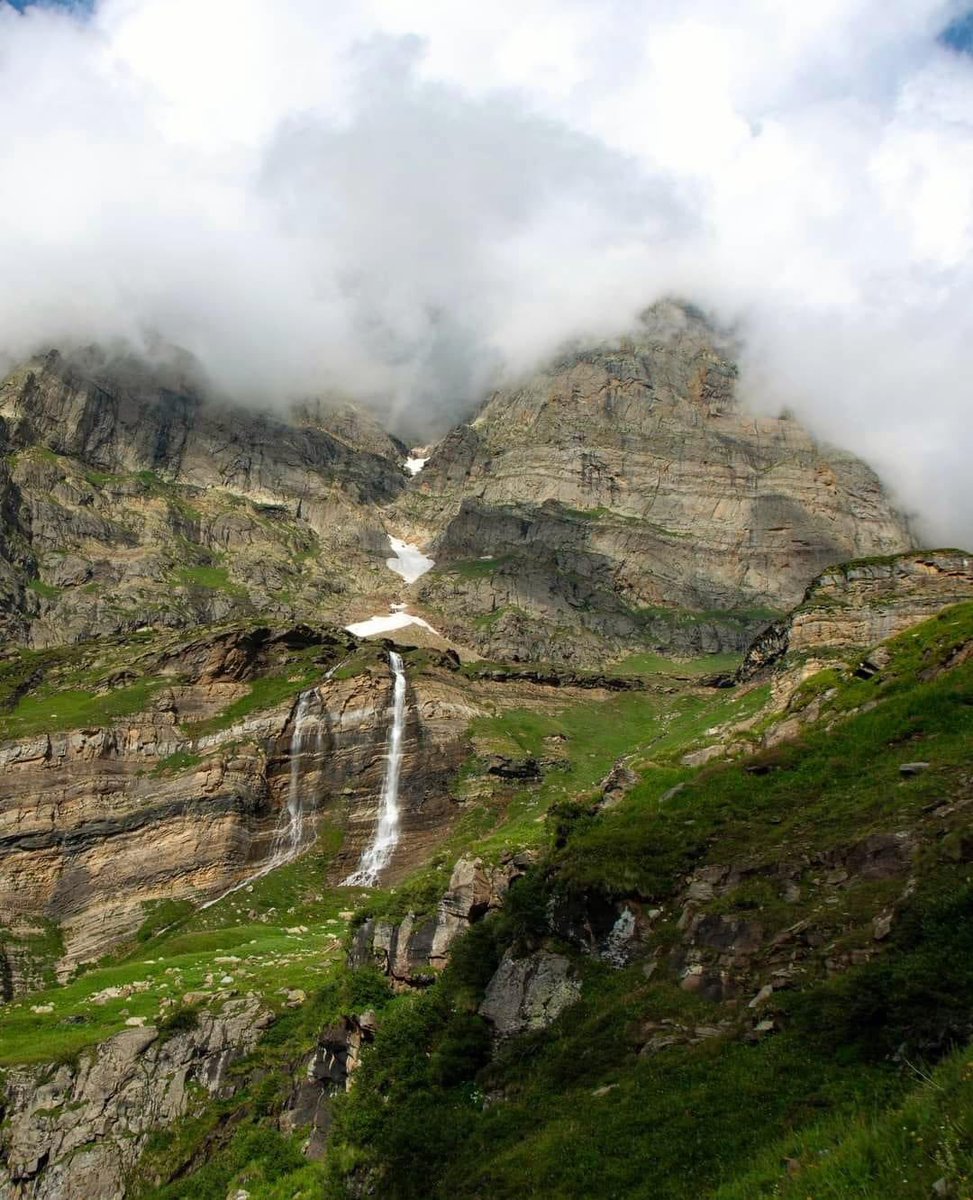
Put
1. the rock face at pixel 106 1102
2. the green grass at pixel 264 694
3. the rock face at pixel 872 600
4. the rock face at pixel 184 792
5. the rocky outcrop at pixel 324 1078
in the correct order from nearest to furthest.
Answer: the rocky outcrop at pixel 324 1078 < the rock face at pixel 106 1102 < the rock face at pixel 872 600 < the rock face at pixel 184 792 < the green grass at pixel 264 694

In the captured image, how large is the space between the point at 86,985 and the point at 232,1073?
1019 inches

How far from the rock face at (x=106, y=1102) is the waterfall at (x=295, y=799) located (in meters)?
46.3

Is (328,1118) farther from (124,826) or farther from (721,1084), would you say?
(124,826)

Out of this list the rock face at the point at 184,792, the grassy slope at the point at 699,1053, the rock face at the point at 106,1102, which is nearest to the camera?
the grassy slope at the point at 699,1053

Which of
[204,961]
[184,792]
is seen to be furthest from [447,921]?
[184,792]

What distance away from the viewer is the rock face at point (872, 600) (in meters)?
80.3

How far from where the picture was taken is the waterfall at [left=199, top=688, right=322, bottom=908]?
299 feet

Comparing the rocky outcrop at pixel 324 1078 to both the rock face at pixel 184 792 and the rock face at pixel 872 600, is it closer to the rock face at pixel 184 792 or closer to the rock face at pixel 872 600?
the rock face at pixel 184 792

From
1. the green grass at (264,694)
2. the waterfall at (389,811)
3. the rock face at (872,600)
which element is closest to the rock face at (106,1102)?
the waterfall at (389,811)

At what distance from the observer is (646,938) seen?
20.6 m

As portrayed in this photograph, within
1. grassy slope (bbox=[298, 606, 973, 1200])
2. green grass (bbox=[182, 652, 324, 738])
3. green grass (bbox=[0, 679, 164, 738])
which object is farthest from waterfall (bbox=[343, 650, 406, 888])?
grassy slope (bbox=[298, 606, 973, 1200])

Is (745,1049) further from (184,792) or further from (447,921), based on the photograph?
(184,792)

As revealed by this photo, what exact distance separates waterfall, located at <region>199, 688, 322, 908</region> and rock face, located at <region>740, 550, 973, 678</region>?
53.6 metres

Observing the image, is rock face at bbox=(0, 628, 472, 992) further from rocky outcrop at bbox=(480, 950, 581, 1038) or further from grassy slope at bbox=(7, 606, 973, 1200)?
rocky outcrop at bbox=(480, 950, 581, 1038)
